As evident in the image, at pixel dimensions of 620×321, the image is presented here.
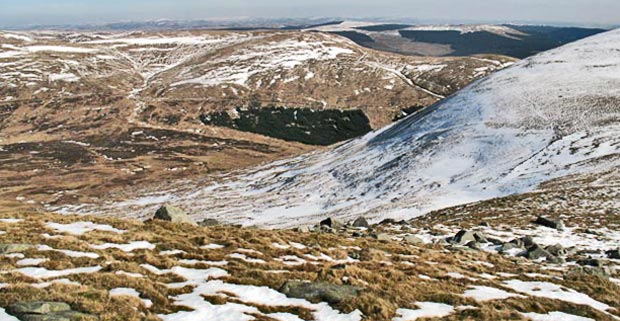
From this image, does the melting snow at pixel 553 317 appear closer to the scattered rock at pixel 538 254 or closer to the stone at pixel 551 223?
the scattered rock at pixel 538 254

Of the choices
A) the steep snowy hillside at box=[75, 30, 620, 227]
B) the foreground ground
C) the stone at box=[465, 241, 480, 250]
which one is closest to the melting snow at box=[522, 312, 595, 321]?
the foreground ground

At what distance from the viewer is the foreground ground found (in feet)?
47.4

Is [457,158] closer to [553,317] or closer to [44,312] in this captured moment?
[553,317]

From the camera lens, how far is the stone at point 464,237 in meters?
32.7

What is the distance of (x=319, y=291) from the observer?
16.3 metres

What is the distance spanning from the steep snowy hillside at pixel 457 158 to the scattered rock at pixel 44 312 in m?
47.4

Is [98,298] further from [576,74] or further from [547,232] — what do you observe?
[576,74]

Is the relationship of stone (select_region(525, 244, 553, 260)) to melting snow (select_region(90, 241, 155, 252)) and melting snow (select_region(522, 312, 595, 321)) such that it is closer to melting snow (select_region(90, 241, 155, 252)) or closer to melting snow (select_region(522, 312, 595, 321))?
melting snow (select_region(522, 312, 595, 321))

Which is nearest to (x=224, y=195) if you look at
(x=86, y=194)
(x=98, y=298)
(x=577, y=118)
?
(x=86, y=194)

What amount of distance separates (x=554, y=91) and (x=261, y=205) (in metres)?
64.4

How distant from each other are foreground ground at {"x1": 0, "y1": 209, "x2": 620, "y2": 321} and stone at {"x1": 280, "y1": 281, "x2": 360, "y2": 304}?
0.04 meters

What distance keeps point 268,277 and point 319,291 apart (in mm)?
2467

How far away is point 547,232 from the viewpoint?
35.1m

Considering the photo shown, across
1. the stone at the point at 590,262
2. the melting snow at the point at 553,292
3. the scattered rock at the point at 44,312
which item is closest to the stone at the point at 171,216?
the scattered rock at the point at 44,312
